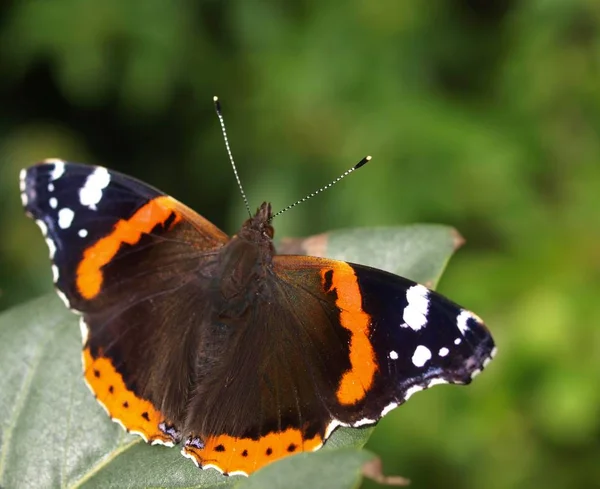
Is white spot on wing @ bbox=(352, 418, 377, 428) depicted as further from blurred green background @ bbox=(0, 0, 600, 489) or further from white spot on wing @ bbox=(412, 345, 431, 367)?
blurred green background @ bbox=(0, 0, 600, 489)

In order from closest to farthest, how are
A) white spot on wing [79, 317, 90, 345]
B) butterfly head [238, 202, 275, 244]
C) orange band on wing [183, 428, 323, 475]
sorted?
orange band on wing [183, 428, 323, 475]
white spot on wing [79, 317, 90, 345]
butterfly head [238, 202, 275, 244]

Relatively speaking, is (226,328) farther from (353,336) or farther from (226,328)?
(353,336)

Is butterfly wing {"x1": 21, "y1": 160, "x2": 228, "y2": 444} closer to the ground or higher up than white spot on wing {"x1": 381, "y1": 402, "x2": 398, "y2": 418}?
higher up

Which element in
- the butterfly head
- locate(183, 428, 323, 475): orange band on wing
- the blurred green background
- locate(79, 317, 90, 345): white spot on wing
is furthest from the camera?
the blurred green background

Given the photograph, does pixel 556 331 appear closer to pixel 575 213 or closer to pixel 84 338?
pixel 575 213

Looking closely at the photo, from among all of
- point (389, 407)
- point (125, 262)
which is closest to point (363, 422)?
point (389, 407)

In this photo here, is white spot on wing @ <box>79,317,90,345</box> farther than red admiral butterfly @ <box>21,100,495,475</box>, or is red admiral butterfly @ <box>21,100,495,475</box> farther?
white spot on wing @ <box>79,317,90,345</box>

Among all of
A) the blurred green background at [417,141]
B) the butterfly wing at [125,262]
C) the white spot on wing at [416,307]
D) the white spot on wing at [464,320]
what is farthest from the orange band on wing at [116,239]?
the blurred green background at [417,141]

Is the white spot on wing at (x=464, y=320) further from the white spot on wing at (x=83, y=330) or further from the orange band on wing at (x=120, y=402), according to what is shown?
the white spot on wing at (x=83, y=330)

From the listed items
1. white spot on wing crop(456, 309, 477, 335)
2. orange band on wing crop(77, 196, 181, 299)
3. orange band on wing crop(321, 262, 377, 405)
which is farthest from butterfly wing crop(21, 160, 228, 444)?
white spot on wing crop(456, 309, 477, 335)
